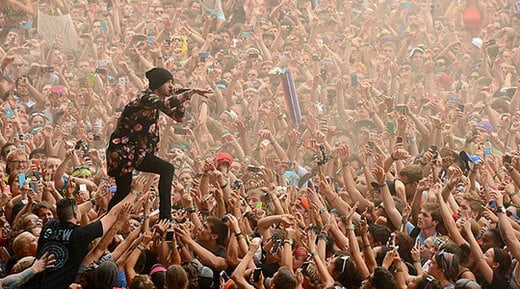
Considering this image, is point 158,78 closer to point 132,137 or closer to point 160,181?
point 132,137

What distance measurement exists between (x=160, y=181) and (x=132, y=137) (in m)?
0.42

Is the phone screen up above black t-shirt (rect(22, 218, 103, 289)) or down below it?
below

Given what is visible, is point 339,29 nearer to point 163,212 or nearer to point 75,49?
point 75,49

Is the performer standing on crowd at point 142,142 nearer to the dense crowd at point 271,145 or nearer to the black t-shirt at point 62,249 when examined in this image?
the dense crowd at point 271,145

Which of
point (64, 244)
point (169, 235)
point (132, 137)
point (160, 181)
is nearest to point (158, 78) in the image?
point (132, 137)

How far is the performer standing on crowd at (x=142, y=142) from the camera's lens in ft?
25.5

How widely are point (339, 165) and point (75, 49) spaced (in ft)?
20.3

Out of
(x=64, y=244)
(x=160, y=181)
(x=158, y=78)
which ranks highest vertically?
(x=158, y=78)

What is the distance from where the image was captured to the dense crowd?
22.5ft

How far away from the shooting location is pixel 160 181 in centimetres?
791

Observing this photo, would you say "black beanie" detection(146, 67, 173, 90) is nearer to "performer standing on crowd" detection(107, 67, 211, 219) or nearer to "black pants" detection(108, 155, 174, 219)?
"performer standing on crowd" detection(107, 67, 211, 219)

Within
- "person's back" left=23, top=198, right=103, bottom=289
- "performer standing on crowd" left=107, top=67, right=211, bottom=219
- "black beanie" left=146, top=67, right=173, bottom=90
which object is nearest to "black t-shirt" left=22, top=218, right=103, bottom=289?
"person's back" left=23, top=198, right=103, bottom=289

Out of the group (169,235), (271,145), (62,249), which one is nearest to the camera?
(62,249)

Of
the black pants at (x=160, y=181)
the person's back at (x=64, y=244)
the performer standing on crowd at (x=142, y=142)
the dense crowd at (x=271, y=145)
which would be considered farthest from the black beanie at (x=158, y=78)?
the person's back at (x=64, y=244)
